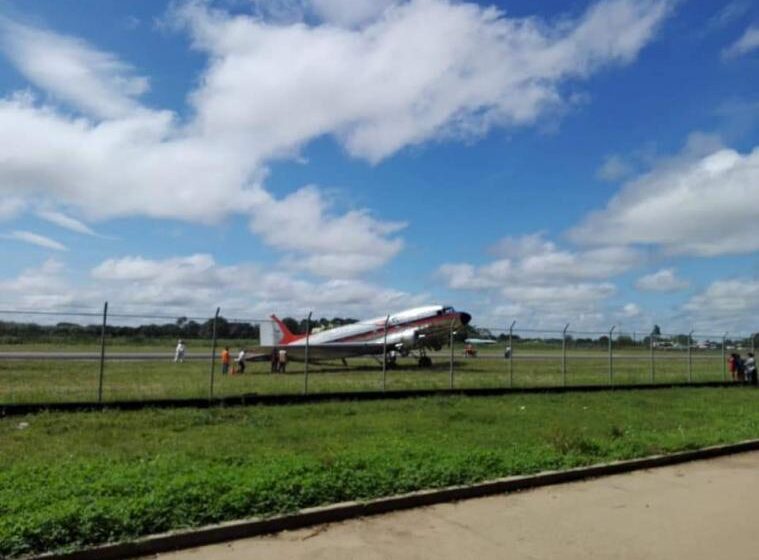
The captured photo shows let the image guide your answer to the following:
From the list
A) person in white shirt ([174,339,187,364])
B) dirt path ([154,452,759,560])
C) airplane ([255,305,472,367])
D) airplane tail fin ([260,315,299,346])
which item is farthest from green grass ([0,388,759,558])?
airplane ([255,305,472,367])

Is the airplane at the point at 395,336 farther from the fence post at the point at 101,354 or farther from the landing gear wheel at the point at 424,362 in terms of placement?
the fence post at the point at 101,354

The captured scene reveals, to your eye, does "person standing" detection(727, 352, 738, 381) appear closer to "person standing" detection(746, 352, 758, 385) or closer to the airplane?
"person standing" detection(746, 352, 758, 385)

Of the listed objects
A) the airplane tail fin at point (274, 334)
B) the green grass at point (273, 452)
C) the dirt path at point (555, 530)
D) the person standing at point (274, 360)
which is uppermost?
the airplane tail fin at point (274, 334)

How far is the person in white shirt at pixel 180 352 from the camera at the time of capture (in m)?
16.5

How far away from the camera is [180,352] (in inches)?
679

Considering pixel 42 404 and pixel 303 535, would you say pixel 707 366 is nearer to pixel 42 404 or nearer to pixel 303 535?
pixel 42 404

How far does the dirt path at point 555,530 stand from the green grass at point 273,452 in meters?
0.56

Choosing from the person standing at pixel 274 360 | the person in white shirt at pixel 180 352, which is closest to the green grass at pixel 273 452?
the person in white shirt at pixel 180 352

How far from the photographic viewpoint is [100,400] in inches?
547

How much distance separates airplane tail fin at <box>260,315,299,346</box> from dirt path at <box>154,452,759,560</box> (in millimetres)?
12611

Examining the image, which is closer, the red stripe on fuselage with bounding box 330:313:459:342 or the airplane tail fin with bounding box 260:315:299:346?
the airplane tail fin with bounding box 260:315:299:346

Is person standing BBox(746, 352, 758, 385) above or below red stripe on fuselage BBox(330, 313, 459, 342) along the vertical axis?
below

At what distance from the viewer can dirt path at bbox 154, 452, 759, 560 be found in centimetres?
575

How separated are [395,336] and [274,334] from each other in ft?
21.3
